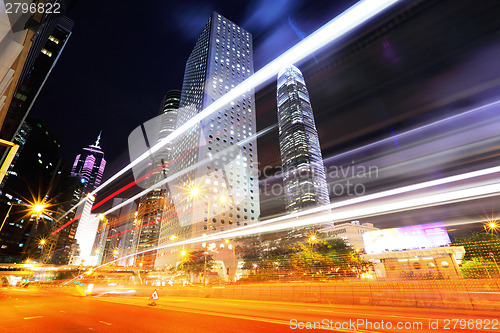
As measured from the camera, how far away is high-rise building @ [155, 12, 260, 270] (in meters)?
85.2

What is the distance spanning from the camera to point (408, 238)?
37844 millimetres

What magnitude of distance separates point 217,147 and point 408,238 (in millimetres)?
70024

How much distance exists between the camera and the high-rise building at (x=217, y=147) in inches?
3356

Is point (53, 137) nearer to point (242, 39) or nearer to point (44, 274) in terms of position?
point (44, 274)

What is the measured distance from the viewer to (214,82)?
326 feet

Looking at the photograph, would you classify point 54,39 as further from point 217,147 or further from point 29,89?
point 217,147

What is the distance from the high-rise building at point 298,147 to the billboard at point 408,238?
347 ft

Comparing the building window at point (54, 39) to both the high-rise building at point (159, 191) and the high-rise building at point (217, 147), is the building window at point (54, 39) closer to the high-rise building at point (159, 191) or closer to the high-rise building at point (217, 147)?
the high-rise building at point (217, 147)

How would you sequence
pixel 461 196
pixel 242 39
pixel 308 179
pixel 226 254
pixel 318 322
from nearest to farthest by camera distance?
pixel 318 322 < pixel 461 196 < pixel 226 254 < pixel 242 39 < pixel 308 179

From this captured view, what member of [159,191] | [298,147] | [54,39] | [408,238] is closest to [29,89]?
[54,39]

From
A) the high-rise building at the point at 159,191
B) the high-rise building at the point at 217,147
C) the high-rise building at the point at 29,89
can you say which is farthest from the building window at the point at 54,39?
the high-rise building at the point at 159,191

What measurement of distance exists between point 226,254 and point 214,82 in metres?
71.4

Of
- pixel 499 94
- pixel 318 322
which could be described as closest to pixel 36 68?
pixel 318 322

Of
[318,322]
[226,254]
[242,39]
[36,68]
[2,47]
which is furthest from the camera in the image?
[242,39]
